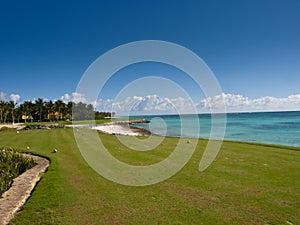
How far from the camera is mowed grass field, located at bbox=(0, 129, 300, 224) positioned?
5.81 m

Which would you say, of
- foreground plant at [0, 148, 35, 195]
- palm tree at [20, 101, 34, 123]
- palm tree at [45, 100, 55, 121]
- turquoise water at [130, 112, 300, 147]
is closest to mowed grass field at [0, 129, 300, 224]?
foreground plant at [0, 148, 35, 195]

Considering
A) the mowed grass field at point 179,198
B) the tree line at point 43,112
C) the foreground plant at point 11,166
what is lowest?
the mowed grass field at point 179,198

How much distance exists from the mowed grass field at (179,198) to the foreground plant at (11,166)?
145 cm

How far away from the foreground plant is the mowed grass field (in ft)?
4.77

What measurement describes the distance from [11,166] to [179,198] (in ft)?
28.9

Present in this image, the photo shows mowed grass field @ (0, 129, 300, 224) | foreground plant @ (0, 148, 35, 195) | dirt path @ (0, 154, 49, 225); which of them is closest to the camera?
mowed grass field @ (0, 129, 300, 224)

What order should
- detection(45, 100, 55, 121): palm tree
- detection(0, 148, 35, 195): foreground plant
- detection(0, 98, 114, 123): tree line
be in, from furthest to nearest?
detection(45, 100, 55, 121): palm tree, detection(0, 98, 114, 123): tree line, detection(0, 148, 35, 195): foreground plant

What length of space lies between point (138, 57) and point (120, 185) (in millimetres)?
5986

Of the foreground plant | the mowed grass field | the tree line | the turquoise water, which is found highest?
the tree line

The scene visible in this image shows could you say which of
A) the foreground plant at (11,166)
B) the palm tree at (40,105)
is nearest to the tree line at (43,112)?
the palm tree at (40,105)

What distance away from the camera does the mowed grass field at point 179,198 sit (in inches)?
229

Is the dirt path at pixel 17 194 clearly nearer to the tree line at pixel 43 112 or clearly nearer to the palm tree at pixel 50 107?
the tree line at pixel 43 112

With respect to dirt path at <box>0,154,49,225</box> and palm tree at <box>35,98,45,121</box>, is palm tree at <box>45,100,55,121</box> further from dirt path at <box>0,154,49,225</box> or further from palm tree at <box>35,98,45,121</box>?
dirt path at <box>0,154,49,225</box>

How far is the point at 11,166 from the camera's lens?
1131cm
